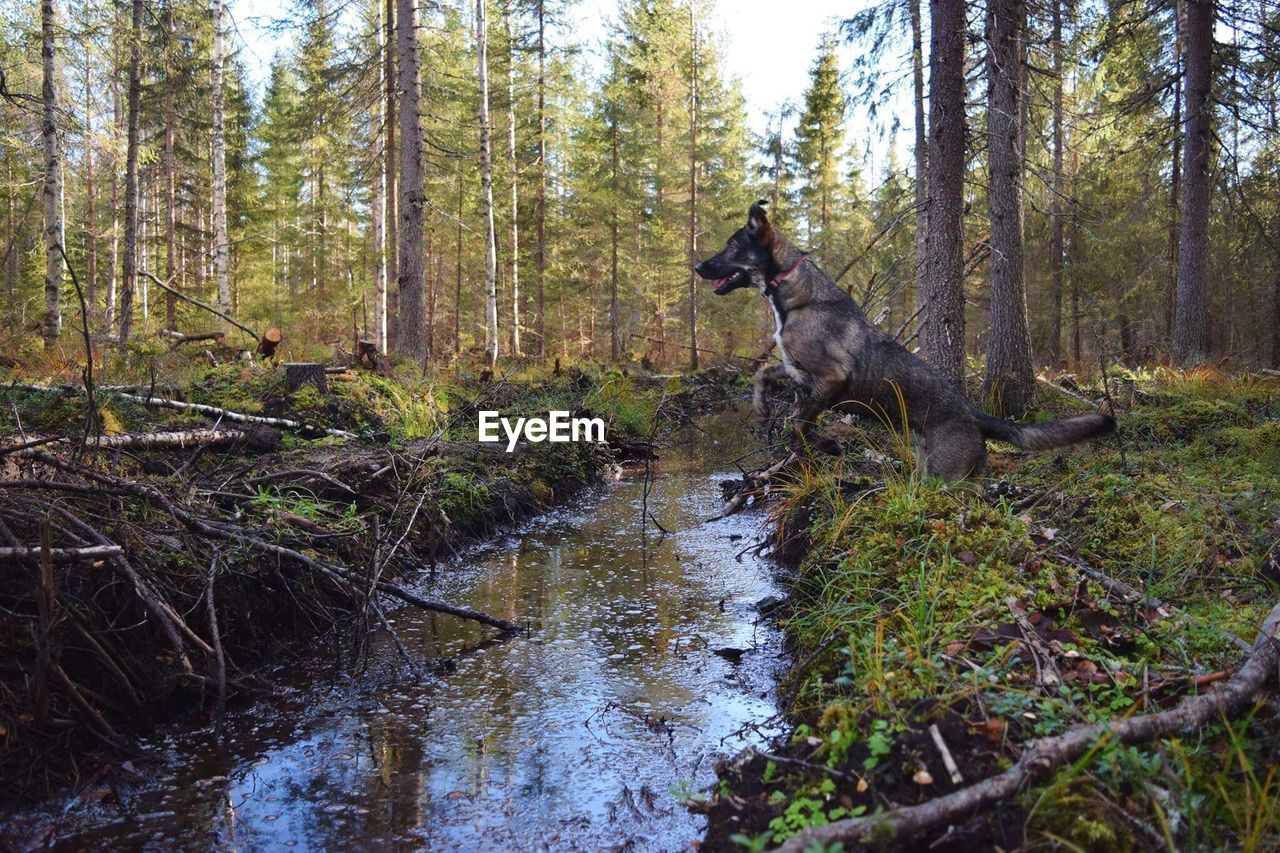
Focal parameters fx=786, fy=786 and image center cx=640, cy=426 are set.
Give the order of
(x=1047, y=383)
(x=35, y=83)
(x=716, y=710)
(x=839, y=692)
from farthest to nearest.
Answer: (x=35, y=83), (x=1047, y=383), (x=716, y=710), (x=839, y=692)

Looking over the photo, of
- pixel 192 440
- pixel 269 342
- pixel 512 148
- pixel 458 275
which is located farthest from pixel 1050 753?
pixel 458 275

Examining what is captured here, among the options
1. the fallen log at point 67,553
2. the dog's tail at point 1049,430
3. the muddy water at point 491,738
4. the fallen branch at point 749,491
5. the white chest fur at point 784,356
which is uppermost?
the white chest fur at point 784,356

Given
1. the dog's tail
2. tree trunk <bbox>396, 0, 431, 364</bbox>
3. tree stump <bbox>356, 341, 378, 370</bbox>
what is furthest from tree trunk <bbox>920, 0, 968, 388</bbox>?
tree trunk <bbox>396, 0, 431, 364</bbox>

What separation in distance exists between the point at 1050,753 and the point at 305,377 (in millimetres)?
8719

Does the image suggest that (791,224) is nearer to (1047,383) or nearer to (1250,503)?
(1047,383)

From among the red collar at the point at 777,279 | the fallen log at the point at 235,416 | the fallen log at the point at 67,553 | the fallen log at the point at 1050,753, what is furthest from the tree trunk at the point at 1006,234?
the fallen log at the point at 67,553

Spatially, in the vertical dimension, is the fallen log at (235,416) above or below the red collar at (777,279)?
below

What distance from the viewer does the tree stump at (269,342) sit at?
12156 millimetres

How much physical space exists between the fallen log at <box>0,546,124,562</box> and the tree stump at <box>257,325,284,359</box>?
9488 millimetres

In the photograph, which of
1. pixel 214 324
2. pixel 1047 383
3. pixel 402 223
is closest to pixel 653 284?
pixel 214 324

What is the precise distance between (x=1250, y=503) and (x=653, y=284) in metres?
30.8

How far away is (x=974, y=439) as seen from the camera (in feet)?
19.3

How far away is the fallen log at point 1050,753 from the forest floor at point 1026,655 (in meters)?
0.03

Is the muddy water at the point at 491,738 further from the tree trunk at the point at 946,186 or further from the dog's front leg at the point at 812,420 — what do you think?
the tree trunk at the point at 946,186
